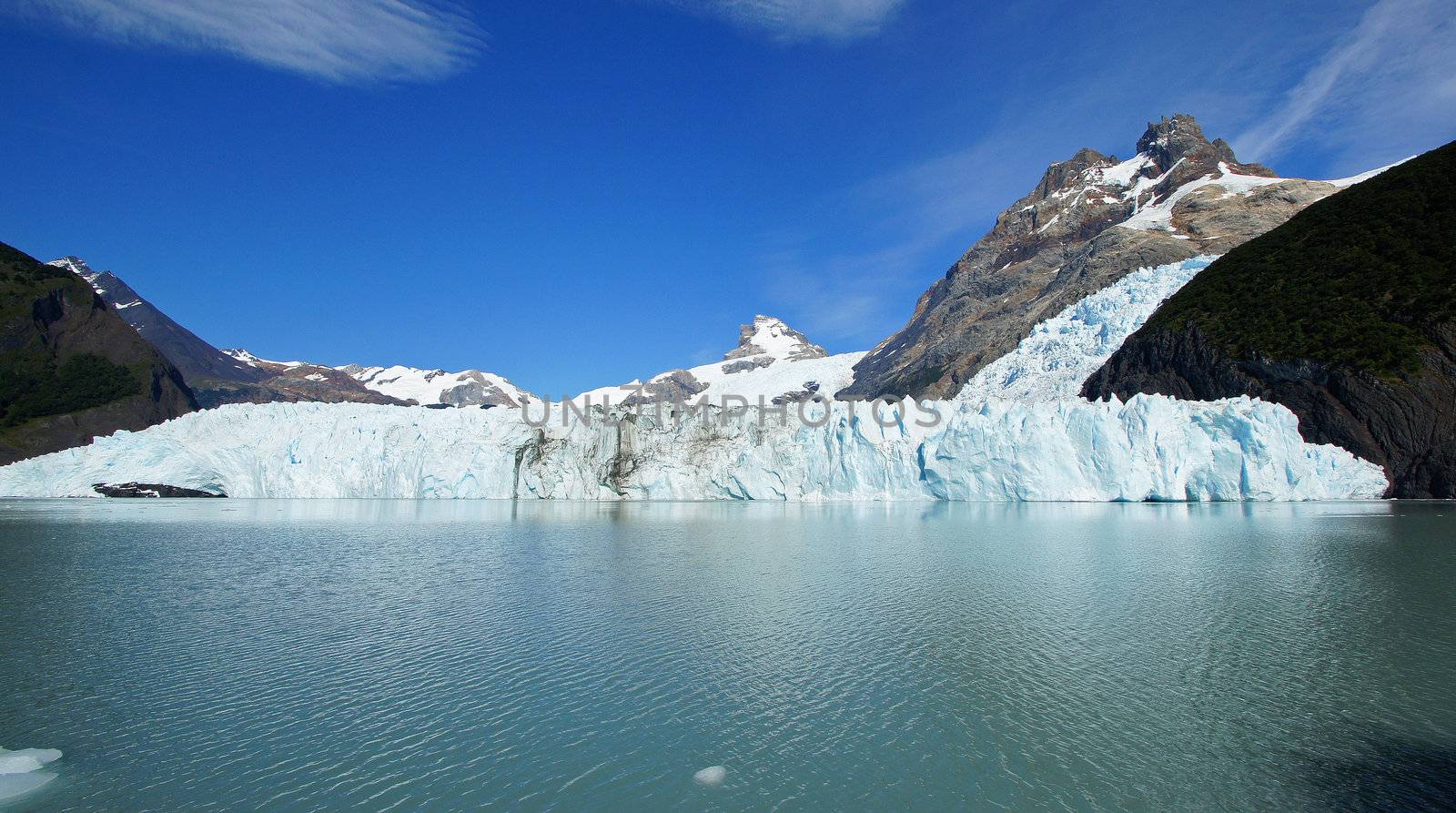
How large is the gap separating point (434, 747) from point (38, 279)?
103 m

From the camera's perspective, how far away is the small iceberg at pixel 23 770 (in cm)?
575

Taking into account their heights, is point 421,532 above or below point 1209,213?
below

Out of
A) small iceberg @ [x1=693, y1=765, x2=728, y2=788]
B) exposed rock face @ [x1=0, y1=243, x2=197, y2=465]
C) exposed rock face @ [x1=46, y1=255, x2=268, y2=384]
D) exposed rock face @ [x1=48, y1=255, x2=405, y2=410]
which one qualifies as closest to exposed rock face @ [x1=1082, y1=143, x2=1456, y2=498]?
small iceberg @ [x1=693, y1=765, x2=728, y2=788]

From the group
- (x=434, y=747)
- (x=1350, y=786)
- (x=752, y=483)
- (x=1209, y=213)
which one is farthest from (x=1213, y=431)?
(x=1209, y=213)

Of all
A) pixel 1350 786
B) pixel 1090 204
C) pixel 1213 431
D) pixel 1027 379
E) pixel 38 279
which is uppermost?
pixel 1090 204

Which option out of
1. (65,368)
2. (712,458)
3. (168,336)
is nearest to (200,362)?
(168,336)

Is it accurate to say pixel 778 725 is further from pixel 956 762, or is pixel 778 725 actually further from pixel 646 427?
pixel 646 427

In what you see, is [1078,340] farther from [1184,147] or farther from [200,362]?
[200,362]

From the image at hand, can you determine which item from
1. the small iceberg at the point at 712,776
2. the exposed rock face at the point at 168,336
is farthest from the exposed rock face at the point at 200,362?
the small iceberg at the point at 712,776

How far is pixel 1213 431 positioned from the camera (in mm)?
34906

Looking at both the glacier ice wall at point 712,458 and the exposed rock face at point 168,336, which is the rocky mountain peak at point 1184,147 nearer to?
the glacier ice wall at point 712,458

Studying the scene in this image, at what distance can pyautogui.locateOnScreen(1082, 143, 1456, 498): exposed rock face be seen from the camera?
120ft

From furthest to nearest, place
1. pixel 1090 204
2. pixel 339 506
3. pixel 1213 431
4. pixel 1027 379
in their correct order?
pixel 1090 204 < pixel 1027 379 < pixel 339 506 < pixel 1213 431

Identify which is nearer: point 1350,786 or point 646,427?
point 1350,786
